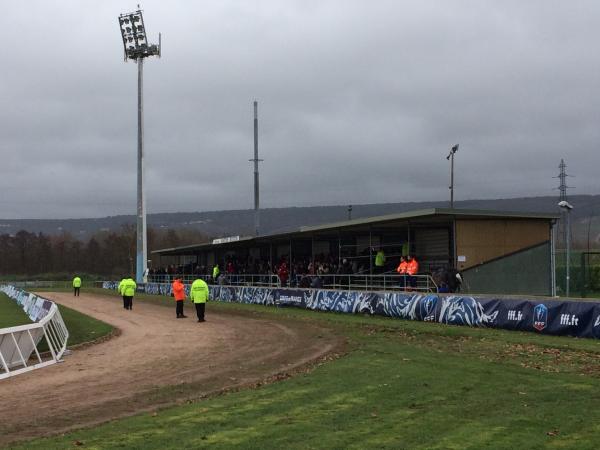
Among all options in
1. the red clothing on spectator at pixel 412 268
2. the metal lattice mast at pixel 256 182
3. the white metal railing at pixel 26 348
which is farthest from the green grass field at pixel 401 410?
the metal lattice mast at pixel 256 182

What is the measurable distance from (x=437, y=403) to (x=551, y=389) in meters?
2.05

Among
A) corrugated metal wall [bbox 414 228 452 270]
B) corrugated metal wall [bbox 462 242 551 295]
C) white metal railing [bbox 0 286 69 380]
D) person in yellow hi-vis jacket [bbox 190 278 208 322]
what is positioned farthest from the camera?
corrugated metal wall [bbox 414 228 452 270]

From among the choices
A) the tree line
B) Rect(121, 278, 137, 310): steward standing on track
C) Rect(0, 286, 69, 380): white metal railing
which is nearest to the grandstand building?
Rect(121, 278, 137, 310): steward standing on track

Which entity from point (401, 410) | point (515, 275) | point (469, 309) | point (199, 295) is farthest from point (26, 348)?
point (515, 275)

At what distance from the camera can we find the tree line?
475 feet

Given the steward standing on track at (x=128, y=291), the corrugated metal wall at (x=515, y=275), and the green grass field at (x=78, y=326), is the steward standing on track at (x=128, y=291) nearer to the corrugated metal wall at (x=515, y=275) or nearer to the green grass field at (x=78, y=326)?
the green grass field at (x=78, y=326)

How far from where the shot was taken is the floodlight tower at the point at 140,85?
6241 centimetres

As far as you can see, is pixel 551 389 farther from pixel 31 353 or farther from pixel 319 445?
pixel 31 353

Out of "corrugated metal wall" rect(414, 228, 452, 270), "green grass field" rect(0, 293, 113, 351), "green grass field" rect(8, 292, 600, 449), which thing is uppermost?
"corrugated metal wall" rect(414, 228, 452, 270)

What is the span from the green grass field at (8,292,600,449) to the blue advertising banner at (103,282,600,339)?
2678 mm

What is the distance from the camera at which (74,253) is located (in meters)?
152

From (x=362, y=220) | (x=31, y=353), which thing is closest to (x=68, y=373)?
(x=31, y=353)

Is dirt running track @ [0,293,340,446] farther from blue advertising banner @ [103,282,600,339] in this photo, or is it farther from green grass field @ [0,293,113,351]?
blue advertising banner @ [103,282,600,339]

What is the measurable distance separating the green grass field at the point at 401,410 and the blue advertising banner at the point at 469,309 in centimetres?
268
